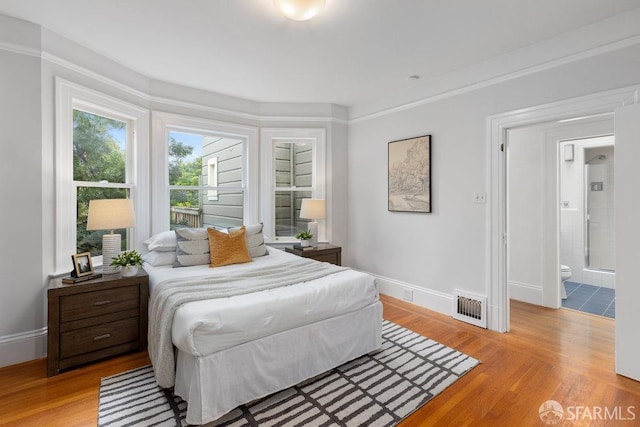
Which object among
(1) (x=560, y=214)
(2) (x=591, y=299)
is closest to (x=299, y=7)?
(1) (x=560, y=214)

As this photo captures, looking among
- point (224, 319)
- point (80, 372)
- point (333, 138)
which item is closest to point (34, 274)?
point (80, 372)

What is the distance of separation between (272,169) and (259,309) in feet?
8.94

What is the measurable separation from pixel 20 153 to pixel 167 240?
1.30 meters

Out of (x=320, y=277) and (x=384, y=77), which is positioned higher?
(x=384, y=77)

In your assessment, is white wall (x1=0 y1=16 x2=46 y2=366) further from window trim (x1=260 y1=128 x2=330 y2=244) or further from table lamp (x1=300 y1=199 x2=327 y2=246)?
table lamp (x1=300 y1=199 x2=327 y2=246)

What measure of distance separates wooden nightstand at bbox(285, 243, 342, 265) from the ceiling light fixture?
2520mm

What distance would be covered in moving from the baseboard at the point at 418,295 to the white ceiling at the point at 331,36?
7.64 feet

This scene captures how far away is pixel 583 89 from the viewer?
2543mm

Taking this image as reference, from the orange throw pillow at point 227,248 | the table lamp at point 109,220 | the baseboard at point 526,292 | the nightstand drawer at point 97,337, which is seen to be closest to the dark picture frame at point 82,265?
the table lamp at point 109,220

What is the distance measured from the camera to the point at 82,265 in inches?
101

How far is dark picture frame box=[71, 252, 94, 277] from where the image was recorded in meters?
2.50

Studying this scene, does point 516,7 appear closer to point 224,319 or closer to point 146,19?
point 146,19

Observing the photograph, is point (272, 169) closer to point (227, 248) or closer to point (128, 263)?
point (227, 248)

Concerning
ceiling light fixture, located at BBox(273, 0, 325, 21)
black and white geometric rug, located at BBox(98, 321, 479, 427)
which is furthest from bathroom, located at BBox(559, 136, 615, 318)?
ceiling light fixture, located at BBox(273, 0, 325, 21)
